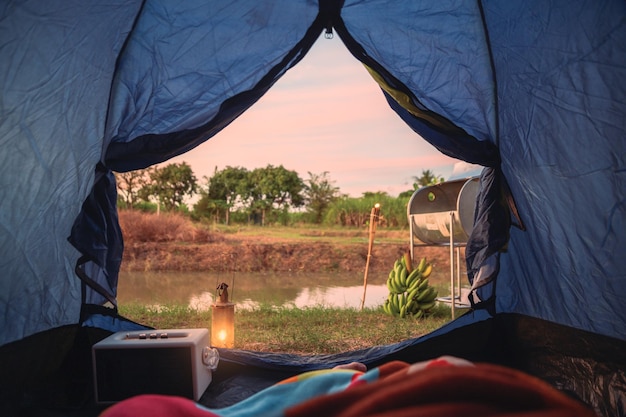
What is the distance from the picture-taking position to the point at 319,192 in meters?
12.8

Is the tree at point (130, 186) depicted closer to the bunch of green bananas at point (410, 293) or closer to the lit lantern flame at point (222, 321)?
the bunch of green bananas at point (410, 293)

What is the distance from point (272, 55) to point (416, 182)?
394 inches

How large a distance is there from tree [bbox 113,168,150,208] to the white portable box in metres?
9.64

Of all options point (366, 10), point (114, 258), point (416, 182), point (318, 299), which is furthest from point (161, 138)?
point (416, 182)

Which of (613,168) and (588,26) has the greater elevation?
(588,26)

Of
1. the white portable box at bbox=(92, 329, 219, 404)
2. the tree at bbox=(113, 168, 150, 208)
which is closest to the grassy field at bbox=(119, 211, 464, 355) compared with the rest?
the tree at bbox=(113, 168, 150, 208)

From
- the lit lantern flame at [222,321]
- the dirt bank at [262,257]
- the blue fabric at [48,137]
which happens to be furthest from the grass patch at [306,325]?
the dirt bank at [262,257]

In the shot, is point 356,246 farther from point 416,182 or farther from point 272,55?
point 272,55

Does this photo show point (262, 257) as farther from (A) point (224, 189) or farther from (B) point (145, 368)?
(B) point (145, 368)

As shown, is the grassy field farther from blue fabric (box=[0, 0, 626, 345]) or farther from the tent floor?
blue fabric (box=[0, 0, 626, 345])

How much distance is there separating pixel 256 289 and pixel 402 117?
4.43 m

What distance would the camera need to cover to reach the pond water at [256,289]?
561 cm

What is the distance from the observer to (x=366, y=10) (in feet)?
8.17

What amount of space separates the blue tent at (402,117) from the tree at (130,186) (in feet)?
30.1
